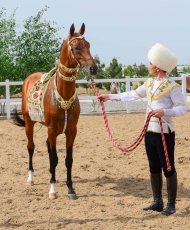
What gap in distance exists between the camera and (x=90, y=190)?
579 centimetres

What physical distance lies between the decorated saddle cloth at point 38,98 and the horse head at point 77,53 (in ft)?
1.87

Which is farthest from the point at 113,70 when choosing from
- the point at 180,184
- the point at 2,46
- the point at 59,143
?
the point at 180,184

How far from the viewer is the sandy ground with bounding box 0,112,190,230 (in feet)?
14.5

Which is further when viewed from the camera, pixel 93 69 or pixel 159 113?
pixel 93 69

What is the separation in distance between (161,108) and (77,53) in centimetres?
129

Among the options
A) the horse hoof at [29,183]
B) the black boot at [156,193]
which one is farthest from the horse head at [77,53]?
the horse hoof at [29,183]

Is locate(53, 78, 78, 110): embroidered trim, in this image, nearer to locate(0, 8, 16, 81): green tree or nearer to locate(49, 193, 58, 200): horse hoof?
locate(49, 193, 58, 200): horse hoof

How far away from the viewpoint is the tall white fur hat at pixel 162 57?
4277 millimetres

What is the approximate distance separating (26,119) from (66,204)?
1.88m

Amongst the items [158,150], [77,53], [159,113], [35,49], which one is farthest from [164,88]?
[35,49]

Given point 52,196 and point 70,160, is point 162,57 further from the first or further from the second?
point 52,196

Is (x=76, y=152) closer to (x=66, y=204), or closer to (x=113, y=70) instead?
(x=66, y=204)

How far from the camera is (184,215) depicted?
14.9 feet

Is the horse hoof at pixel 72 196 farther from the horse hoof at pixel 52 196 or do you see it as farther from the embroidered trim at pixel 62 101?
the embroidered trim at pixel 62 101
